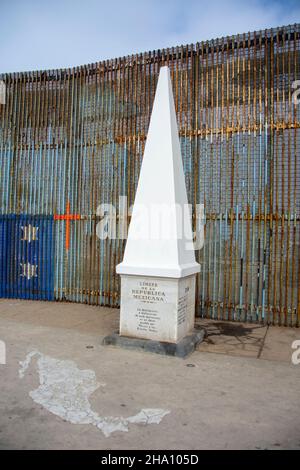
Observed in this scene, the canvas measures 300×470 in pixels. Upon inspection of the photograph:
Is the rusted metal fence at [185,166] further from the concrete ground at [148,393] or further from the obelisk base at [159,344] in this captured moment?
the obelisk base at [159,344]

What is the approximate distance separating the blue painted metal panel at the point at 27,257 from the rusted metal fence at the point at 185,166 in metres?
0.03

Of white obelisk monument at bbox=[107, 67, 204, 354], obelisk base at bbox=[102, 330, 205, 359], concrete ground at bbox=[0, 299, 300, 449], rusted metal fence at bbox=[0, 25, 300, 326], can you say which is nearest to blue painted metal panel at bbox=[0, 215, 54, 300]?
rusted metal fence at bbox=[0, 25, 300, 326]

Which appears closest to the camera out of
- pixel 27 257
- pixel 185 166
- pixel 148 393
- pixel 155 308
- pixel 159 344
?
pixel 148 393

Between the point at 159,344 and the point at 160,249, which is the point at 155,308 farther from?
the point at 160,249

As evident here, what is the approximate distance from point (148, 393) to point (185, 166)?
6.55 m

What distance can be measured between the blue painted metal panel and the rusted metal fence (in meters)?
0.03

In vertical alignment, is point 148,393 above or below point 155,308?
below

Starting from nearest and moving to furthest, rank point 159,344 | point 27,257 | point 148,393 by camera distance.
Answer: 1. point 148,393
2. point 159,344
3. point 27,257

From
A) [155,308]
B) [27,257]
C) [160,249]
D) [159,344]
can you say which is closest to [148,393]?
[159,344]

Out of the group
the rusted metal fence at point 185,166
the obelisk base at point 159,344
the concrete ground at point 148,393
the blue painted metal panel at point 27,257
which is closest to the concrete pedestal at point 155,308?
the obelisk base at point 159,344

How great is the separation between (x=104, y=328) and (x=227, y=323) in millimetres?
3086

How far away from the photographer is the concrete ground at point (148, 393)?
3.73 metres

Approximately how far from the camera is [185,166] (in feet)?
32.7
